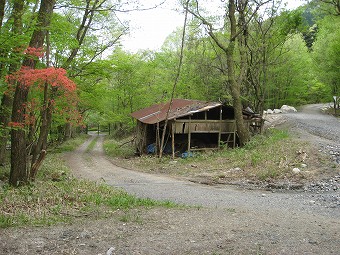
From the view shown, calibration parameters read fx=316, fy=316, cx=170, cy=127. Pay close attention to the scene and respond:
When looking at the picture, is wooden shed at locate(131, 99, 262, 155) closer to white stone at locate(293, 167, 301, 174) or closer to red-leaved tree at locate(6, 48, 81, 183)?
white stone at locate(293, 167, 301, 174)

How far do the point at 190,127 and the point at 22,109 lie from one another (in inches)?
460

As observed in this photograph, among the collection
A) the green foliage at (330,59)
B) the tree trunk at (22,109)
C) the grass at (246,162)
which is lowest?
the grass at (246,162)

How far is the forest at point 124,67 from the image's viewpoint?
8539 mm

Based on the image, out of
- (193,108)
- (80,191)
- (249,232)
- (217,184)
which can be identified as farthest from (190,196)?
(193,108)

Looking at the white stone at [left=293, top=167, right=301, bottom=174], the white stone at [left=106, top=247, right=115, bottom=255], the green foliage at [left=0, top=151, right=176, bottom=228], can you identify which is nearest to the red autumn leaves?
the green foliage at [left=0, top=151, right=176, bottom=228]

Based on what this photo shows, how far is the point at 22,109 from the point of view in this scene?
8.45 metres

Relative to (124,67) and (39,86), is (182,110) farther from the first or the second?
(39,86)

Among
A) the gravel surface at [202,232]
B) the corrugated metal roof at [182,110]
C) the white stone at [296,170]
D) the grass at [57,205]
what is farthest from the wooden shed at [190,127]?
the grass at [57,205]

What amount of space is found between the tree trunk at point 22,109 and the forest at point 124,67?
0.08 feet

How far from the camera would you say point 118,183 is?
12.3m

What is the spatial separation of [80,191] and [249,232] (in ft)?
14.8

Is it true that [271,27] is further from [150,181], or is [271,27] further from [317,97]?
[317,97]

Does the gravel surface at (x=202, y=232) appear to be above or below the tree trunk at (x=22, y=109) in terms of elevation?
below

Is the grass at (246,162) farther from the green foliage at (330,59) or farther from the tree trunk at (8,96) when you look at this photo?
the green foliage at (330,59)
